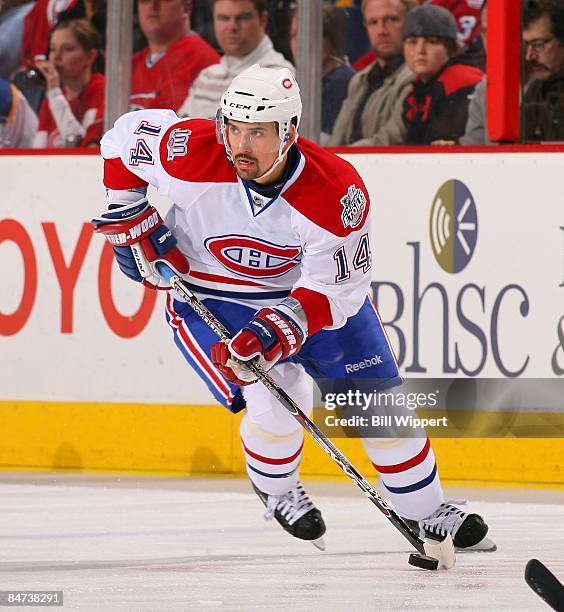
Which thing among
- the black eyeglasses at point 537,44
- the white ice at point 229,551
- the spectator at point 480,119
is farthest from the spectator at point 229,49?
the white ice at point 229,551

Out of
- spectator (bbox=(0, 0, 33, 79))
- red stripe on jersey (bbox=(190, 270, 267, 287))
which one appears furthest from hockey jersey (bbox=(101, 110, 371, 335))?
spectator (bbox=(0, 0, 33, 79))

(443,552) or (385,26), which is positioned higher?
(385,26)

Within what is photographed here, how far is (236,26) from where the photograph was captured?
539 centimetres

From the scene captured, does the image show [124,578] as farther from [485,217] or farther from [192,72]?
[192,72]

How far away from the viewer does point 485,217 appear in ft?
15.5

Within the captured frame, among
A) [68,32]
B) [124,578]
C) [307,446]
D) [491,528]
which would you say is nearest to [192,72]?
[68,32]

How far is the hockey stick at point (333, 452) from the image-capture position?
320 centimetres

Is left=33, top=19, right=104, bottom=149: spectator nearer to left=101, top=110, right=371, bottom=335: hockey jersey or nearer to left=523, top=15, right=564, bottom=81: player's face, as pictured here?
left=523, top=15, right=564, bottom=81: player's face

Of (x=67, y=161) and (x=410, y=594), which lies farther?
(x=67, y=161)

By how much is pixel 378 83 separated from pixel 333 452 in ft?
6.88

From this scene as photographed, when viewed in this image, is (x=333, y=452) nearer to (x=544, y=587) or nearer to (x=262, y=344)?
(x=262, y=344)

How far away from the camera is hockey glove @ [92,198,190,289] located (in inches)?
136

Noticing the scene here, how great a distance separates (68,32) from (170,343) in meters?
1.37

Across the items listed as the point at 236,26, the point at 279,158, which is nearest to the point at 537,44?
the point at 236,26
